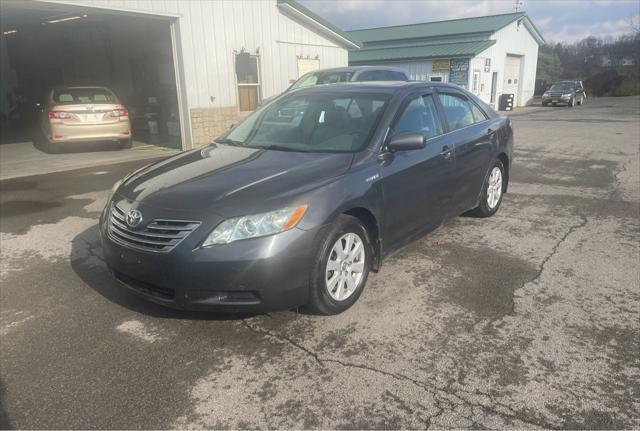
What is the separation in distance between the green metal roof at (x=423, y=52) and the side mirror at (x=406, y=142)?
2391 centimetres

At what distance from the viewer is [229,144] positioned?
15.1ft

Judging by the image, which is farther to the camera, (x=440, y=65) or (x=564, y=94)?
(x=564, y=94)

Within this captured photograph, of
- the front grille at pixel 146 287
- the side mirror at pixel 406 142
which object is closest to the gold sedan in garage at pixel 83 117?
the front grille at pixel 146 287

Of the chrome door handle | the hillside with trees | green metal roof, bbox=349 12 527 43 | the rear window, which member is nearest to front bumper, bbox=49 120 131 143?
the rear window

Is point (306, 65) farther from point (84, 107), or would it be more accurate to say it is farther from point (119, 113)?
point (84, 107)

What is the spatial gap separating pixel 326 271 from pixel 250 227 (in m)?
0.65

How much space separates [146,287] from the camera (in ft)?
10.9

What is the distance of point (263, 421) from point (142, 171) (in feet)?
8.15

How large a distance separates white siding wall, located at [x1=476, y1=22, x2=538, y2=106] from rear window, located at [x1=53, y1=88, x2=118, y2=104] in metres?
19.7

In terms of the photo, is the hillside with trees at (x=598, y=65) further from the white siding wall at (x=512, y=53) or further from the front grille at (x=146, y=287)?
the front grille at (x=146, y=287)

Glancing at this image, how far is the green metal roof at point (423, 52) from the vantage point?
26.1m

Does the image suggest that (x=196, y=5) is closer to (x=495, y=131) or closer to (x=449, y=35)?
(x=495, y=131)

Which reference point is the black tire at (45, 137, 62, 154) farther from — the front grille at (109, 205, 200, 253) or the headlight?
the headlight

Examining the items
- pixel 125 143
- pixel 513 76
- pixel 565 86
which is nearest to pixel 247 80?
pixel 125 143
